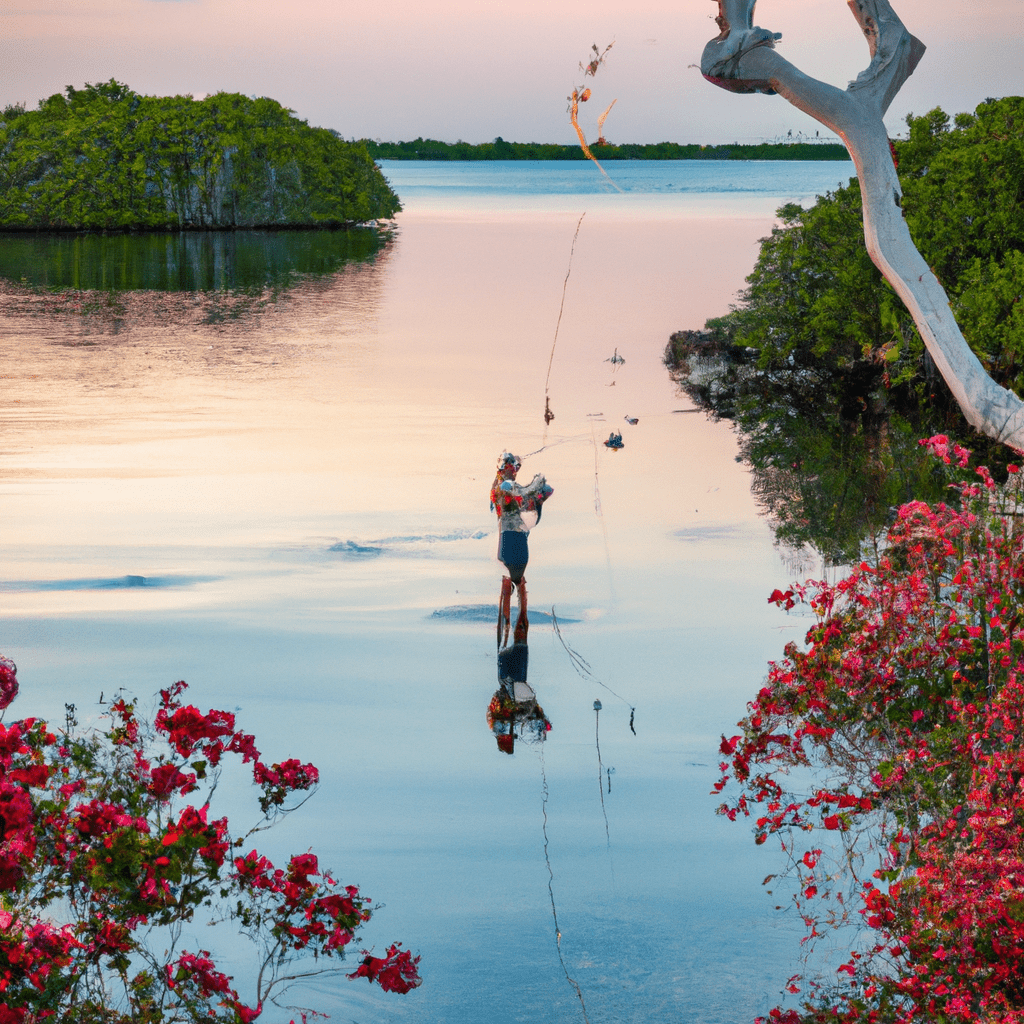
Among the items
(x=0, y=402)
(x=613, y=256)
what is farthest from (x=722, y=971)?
(x=613, y=256)

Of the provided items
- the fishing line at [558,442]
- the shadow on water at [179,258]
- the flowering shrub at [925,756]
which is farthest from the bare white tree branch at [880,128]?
A: the shadow on water at [179,258]

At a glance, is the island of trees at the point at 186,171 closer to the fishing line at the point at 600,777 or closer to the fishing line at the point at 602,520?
the fishing line at the point at 602,520

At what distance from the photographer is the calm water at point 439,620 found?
751cm

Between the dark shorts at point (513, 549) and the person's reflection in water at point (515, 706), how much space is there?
637 millimetres

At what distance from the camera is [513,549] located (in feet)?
36.9

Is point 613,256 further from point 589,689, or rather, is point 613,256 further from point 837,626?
point 837,626

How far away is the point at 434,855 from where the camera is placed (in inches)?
333

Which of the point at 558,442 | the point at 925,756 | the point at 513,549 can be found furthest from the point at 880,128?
the point at 558,442

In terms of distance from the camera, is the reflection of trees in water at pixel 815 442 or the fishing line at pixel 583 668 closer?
the fishing line at pixel 583 668

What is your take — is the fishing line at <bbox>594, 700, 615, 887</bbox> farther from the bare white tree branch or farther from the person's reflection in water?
the bare white tree branch

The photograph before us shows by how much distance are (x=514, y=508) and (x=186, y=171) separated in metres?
95.6

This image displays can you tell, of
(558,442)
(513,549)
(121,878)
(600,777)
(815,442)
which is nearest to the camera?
(121,878)

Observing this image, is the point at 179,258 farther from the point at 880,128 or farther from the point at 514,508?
the point at 880,128

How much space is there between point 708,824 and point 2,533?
37.6 feet
